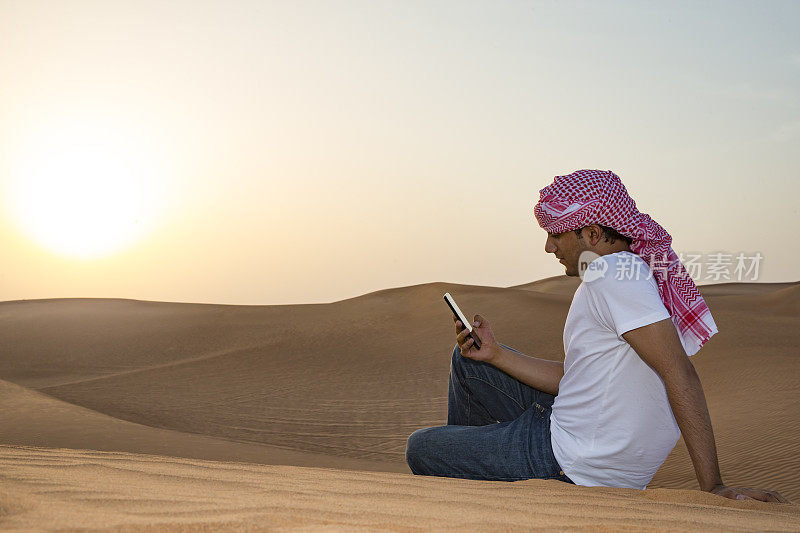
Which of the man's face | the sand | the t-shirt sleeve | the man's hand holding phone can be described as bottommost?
the sand

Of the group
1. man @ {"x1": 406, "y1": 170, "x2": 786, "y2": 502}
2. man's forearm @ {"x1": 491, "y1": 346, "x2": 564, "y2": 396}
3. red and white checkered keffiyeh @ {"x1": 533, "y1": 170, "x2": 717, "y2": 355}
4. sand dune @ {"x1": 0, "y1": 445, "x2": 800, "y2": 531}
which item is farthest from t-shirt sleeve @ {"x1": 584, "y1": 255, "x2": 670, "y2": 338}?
man's forearm @ {"x1": 491, "y1": 346, "x2": 564, "y2": 396}

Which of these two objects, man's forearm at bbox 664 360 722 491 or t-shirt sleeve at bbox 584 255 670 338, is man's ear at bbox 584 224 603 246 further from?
man's forearm at bbox 664 360 722 491

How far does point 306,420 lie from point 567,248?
7.41 meters

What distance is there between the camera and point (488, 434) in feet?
12.2

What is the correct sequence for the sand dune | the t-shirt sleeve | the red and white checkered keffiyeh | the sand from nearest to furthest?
the sand dune → the sand → the t-shirt sleeve → the red and white checkered keffiyeh

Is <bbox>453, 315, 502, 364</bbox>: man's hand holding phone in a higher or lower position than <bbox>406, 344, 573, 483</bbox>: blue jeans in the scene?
higher

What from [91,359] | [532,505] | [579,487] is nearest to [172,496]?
[532,505]

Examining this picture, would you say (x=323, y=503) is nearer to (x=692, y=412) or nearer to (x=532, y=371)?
(x=692, y=412)

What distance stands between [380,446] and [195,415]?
324 cm

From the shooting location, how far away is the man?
309 centimetres

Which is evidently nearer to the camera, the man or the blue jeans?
the man

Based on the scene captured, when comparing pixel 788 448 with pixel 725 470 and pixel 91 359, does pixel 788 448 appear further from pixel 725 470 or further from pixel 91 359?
pixel 91 359

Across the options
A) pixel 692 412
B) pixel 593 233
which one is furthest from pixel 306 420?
pixel 692 412

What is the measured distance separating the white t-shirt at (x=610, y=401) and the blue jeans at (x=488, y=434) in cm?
17
